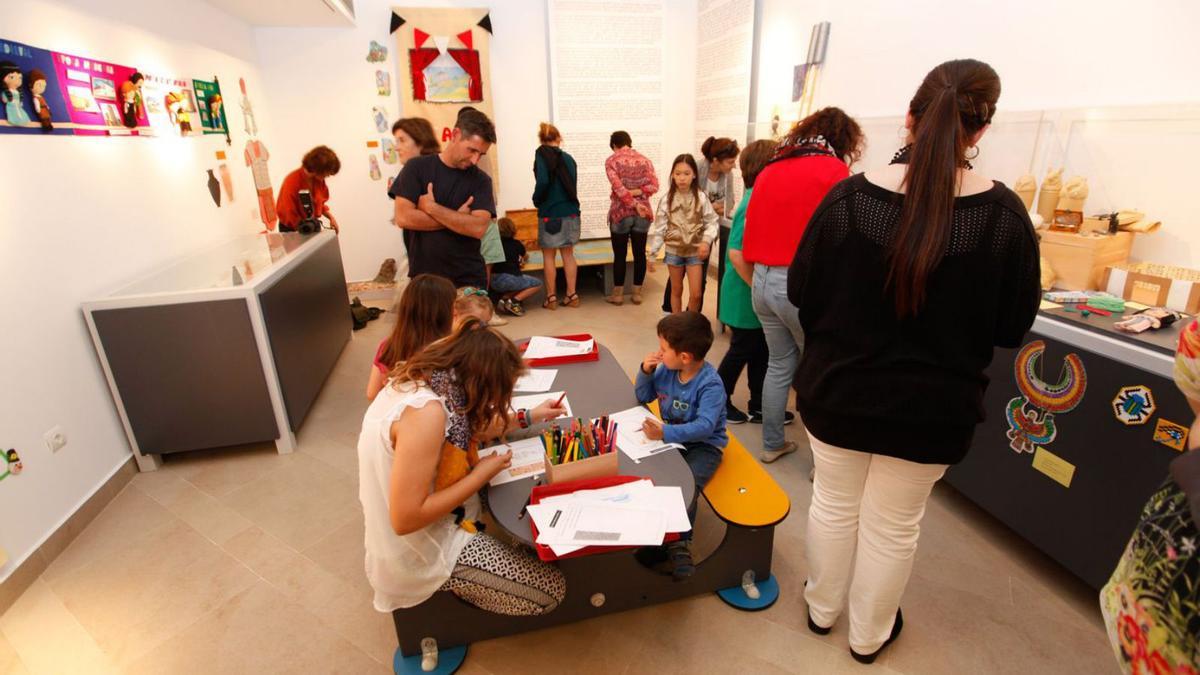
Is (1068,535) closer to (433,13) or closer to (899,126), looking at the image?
(899,126)

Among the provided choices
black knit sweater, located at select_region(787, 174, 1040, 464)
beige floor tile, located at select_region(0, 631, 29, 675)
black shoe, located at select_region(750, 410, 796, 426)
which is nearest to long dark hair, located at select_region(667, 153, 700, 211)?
black shoe, located at select_region(750, 410, 796, 426)

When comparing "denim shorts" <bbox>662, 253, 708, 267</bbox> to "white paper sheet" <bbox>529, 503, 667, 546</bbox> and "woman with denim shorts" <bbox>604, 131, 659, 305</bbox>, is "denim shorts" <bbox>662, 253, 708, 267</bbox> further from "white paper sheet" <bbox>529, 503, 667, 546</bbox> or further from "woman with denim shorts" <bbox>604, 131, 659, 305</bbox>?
"white paper sheet" <bbox>529, 503, 667, 546</bbox>

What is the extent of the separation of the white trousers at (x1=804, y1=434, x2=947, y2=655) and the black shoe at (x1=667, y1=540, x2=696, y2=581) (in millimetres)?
374

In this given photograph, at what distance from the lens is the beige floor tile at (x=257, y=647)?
1.85m

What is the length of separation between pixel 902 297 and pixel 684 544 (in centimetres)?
101

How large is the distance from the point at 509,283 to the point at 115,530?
3.34 meters

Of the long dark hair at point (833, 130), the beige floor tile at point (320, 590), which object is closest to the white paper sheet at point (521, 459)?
the beige floor tile at point (320, 590)

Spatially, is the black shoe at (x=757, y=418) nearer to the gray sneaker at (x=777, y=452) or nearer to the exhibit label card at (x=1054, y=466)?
the gray sneaker at (x=777, y=452)

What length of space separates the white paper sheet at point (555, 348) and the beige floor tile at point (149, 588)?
4.50 ft

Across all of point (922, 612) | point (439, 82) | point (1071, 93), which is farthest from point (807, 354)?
point (439, 82)

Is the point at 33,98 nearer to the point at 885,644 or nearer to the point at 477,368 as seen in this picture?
the point at 477,368

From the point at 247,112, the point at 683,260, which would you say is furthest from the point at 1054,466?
the point at 247,112

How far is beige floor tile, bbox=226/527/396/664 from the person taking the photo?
1.95 m

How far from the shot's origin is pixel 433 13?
5.96 m
